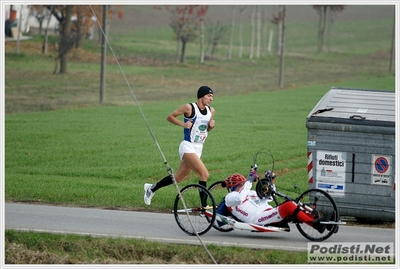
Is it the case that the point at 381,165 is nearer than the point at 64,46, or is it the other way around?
the point at 381,165

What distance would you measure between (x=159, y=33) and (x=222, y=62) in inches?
1222

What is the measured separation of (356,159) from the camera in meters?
11.7

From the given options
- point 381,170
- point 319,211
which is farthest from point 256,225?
point 381,170

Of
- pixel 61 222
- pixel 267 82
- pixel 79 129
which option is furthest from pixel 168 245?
pixel 267 82

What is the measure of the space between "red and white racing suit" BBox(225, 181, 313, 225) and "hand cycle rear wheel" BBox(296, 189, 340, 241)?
0.29 meters

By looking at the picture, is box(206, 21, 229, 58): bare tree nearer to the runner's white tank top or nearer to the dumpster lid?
the dumpster lid

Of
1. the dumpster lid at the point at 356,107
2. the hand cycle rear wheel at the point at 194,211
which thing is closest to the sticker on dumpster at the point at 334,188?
the dumpster lid at the point at 356,107

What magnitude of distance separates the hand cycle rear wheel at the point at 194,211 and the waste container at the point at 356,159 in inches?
72.9

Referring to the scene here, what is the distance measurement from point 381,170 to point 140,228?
11.6ft

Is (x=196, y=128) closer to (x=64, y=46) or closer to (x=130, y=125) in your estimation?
(x=130, y=125)

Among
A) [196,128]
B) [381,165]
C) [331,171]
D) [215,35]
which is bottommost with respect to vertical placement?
[331,171]

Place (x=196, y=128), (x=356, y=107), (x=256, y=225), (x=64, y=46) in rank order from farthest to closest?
(x=64, y=46), (x=356, y=107), (x=196, y=128), (x=256, y=225)

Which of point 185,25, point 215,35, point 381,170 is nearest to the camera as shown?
point 381,170

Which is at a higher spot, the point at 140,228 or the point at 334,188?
the point at 334,188
